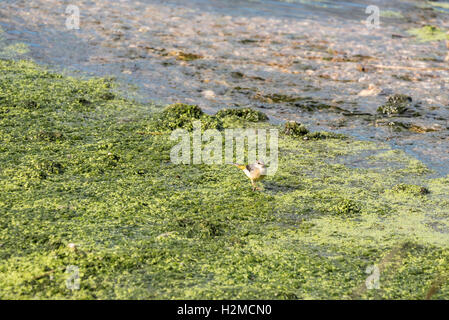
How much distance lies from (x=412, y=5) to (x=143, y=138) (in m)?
7.05

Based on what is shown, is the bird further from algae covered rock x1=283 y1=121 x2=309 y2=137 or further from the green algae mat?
algae covered rock x1=283 y1=121 x2=309 y2=137

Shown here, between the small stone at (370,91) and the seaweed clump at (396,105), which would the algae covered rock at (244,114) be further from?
the small stone at (370,91)

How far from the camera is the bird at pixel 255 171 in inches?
137

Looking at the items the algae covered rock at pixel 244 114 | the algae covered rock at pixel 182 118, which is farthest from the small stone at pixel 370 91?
the algae covered rock at pixel 182 118

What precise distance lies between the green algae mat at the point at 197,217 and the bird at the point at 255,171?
8 centimetres

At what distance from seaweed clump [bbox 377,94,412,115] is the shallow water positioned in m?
0.10

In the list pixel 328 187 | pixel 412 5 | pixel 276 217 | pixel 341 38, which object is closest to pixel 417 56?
pixel 341 38

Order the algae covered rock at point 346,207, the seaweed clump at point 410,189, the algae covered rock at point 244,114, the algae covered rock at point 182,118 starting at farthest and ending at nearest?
the algae covered rock at point 244,114 < the algae covered rock at point 182,118 < the seaweed clump at point 410,189 < the algae covered rock at point 346,207

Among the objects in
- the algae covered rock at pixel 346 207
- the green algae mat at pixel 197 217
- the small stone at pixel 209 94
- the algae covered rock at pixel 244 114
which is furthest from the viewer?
the small stone at pixel 209 94

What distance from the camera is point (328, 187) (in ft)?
12.1

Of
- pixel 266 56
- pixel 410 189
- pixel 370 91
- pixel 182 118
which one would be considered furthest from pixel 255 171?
pixel 266 56

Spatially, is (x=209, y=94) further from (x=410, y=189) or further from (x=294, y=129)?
(x=410, y=189)

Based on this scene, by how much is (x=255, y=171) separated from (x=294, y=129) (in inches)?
45.2

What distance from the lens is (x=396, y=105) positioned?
5.34 m
